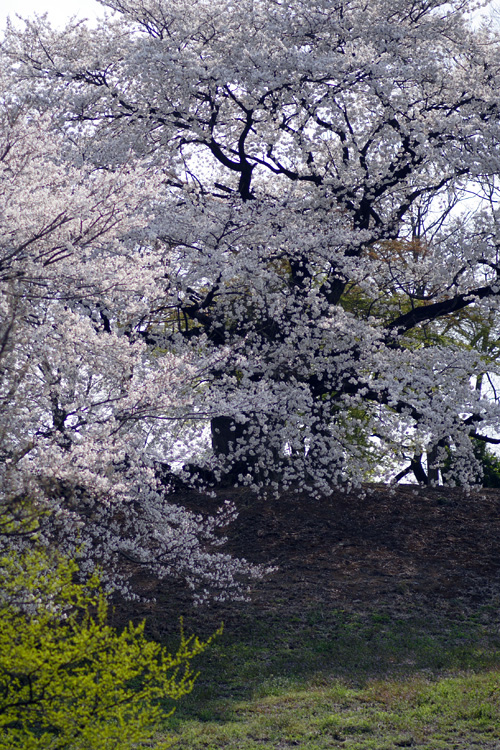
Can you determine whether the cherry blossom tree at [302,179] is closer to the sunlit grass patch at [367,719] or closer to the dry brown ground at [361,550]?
the dry brown ground at [361,550]

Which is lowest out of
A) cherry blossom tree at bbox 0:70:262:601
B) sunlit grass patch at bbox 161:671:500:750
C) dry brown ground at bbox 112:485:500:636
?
sunlit grass patch at bbox 161:671:500:750

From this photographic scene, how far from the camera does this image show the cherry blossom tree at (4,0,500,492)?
12352 mm

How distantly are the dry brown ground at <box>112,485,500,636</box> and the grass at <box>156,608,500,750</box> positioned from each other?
1.91ft

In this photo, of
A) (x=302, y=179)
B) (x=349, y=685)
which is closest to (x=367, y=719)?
(x=349, y=685)

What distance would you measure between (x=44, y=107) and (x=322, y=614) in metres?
9.81

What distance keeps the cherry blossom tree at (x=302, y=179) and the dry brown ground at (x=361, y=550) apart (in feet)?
3.01

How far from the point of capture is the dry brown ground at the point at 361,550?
10672 millimetres

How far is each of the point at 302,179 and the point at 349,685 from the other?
952 cm

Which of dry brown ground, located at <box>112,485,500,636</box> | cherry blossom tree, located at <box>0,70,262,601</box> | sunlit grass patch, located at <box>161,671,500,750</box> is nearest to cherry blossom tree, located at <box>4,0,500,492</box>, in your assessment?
dry brown ground, located at <box>112,485,500,636</box>

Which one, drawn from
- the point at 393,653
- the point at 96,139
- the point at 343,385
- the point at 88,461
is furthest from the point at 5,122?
the point at 393,653

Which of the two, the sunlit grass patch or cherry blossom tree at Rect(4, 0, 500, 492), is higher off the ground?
cherry blossom tree at Rect(4, 0, 500, 492)

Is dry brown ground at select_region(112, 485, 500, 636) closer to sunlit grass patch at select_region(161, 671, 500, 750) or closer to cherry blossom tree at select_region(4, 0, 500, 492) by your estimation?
cherry blossom tree at select_region(4, 0, 500, 492)

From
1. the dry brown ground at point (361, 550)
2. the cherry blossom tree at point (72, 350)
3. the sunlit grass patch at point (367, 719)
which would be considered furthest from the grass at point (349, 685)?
the cherry blossom tree at point (72, 350)

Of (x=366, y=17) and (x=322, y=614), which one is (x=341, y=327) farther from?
(x=366, y=17)
